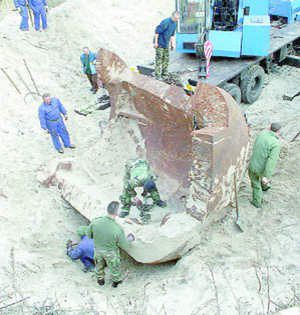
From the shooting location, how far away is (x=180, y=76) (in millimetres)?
7480

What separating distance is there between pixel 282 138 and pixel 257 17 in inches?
118

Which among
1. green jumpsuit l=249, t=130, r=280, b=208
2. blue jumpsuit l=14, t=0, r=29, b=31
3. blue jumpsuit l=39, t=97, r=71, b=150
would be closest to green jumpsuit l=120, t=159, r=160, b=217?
green jumpsuit l=249, t=130, r=280, b=208

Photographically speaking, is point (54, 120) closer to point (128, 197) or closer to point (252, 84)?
point (128, 197)

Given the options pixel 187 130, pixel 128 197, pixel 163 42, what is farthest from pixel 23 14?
pixel 128 197

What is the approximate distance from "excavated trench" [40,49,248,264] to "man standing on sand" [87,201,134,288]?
0.96 feet

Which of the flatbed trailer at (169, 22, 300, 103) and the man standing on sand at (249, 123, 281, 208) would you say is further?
the flatbed trailer at (169, 22, 300, 103)

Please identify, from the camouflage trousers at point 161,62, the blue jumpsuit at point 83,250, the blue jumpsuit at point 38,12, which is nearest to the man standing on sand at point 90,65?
the camouflage trousers at point 161,62

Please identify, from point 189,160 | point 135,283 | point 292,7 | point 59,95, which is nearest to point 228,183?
point 189,160

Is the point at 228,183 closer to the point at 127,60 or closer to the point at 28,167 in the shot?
the point at 28,167

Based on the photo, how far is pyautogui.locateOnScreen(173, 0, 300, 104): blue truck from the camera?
7664 mm

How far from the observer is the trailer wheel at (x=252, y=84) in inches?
324

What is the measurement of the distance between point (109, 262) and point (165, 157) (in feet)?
7.02

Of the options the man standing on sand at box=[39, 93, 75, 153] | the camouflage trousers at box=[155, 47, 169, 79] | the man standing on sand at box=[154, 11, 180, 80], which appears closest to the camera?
the man standing on sand at box=[39, 93, 75, 153]

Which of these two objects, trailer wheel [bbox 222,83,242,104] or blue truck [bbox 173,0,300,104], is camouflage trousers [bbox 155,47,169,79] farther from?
trailer wheel [bbox 222,83,242,104]
